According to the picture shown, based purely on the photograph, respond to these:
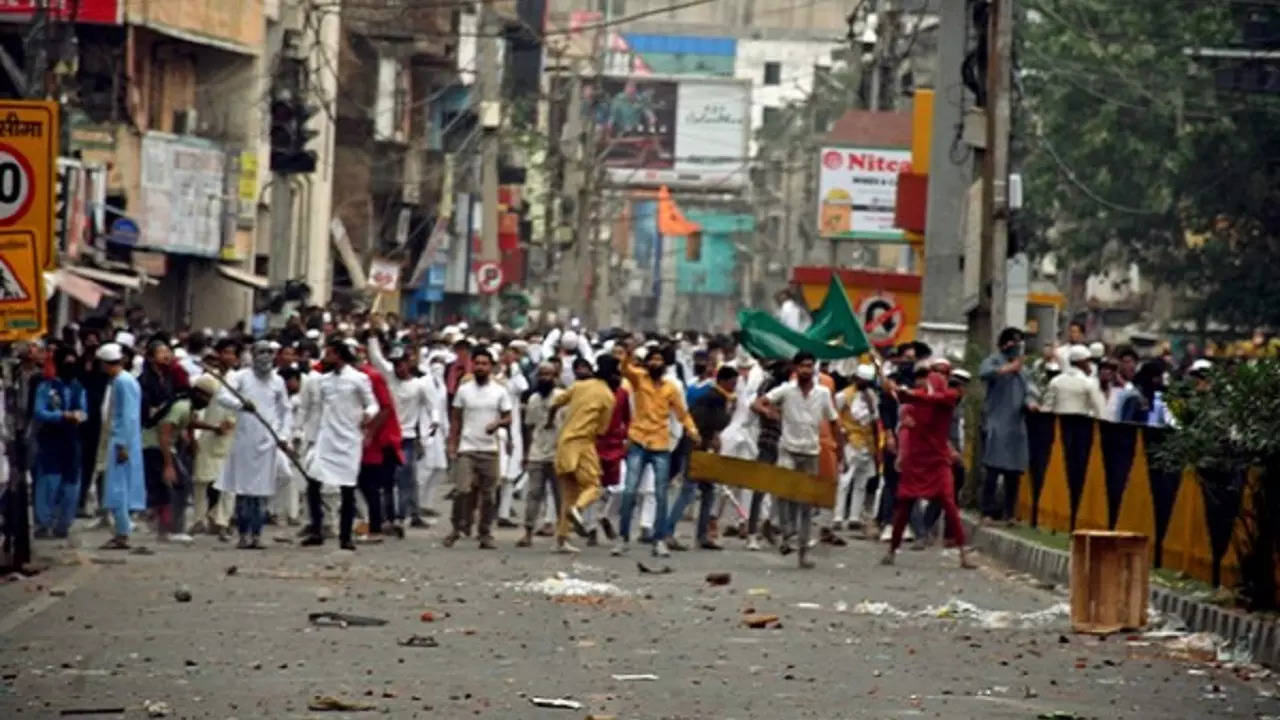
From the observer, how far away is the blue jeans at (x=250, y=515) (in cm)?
2488

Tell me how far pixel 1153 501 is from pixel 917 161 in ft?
66.3

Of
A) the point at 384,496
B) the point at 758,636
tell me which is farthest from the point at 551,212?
the point at 758,636

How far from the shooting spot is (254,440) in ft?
83.0

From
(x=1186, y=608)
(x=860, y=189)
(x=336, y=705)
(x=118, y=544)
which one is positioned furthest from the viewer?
(x=860, y=189)

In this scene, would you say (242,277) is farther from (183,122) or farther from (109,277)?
(109,277)

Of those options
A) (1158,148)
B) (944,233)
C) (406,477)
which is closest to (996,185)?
(944,233)

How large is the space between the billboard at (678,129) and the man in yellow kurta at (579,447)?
11998cm

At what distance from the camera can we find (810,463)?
25656mm

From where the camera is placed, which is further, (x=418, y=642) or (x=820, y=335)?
(x=820, y=335)

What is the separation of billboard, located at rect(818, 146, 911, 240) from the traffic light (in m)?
8.91

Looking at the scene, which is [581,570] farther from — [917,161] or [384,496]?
[917,161]

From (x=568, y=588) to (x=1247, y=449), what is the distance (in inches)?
191

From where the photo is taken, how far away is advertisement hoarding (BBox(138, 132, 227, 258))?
156ft

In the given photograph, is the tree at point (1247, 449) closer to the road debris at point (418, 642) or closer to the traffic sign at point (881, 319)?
the road debris at point (418, 642)
